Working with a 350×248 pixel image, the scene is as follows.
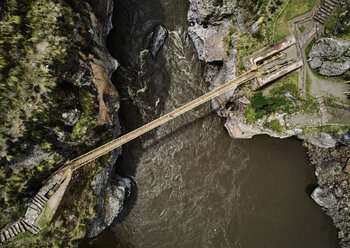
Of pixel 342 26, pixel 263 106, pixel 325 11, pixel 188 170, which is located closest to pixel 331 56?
pixel 342 26

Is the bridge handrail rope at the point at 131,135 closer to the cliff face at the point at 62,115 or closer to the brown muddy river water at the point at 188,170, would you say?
the cliff face at the point at 62,115

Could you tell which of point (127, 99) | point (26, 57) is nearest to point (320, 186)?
point (127, 99)

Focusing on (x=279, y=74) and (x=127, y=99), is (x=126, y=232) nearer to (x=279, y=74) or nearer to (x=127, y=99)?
(x=127, y=99)

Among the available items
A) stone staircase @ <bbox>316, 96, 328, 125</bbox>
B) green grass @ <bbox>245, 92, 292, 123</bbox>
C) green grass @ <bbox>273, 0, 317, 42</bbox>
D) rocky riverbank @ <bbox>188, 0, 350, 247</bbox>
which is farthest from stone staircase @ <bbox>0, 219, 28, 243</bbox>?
stone staircase @ <bbox>316, 96, 328, 125</bbox>

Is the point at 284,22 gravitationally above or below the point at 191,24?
below

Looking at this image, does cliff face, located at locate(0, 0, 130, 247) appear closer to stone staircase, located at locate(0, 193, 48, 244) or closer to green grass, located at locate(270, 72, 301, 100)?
stone staircase, located at locate(0, 193, 48, 244)

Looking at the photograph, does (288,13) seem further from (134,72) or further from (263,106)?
(134,72)
